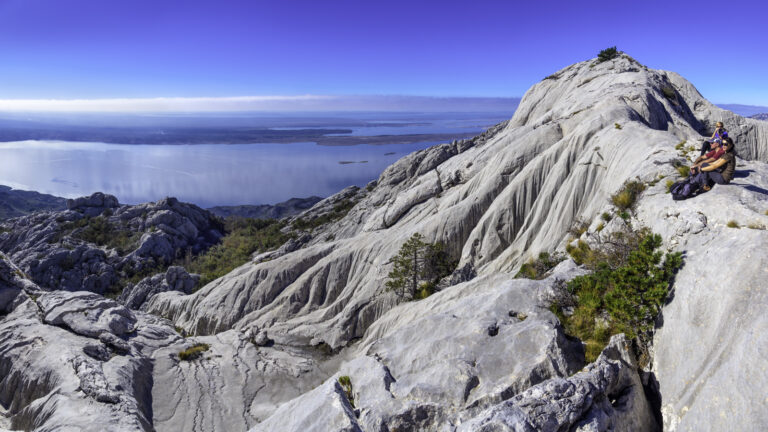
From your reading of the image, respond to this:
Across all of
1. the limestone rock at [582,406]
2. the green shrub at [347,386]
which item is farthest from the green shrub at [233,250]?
the limestone rock at [582,406]

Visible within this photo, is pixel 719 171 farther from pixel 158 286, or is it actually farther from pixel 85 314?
pixel 158 286

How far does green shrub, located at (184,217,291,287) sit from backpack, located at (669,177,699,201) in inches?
2047

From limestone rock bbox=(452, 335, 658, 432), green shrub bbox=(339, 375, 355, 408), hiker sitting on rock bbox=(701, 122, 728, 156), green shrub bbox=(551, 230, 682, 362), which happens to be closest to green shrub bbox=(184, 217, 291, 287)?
green shrub bbox=(339, 375, 355, 408)

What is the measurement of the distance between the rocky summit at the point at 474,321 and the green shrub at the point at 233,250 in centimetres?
1205

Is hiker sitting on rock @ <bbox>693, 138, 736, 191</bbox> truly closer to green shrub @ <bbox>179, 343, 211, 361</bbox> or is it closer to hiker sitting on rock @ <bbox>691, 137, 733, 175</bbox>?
hiker sitting on rock @ <bbox>691, 137, 733, 175</bbox>

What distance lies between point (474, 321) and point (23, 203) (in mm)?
217438

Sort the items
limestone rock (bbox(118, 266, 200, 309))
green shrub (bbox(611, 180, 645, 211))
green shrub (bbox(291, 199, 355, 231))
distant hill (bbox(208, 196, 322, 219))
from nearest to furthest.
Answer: green shrub (bbox(611, 180, 645, 211)) → limestone rock (bbox(118, 266, 200, 309)) → green shrub (bbox(291, 199, 355, 231)) → distant hill (bbox(208, 196, 322, 219))

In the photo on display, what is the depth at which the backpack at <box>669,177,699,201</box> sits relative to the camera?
1302cm

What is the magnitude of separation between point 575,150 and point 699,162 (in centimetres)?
1412

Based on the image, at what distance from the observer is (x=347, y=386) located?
11.1 meters

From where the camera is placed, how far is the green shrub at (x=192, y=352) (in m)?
24.1

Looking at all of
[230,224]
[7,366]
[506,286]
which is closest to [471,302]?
[506,286]

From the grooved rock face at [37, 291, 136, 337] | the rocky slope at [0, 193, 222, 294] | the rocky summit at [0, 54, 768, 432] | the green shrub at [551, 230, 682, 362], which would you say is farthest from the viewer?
the rocky slope at [0, 193, 222, 294]

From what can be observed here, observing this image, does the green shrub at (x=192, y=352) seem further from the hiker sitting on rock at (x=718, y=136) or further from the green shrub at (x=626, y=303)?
the hiker sitting on rock at (x=718, y=136)
